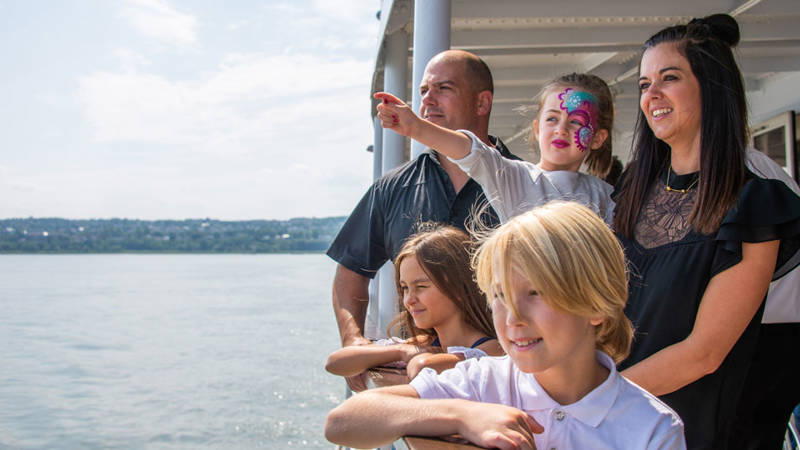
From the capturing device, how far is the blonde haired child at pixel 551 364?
3.95 feet

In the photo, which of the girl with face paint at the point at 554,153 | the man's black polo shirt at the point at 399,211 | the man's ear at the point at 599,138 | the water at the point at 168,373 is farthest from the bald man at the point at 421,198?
the water at the point at 168,373

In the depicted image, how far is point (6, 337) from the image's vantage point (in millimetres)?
41375

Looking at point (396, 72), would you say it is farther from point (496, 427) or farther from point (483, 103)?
point (496, 427)

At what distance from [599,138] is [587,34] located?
13.8ft

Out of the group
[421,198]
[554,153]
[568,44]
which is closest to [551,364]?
[554,153]

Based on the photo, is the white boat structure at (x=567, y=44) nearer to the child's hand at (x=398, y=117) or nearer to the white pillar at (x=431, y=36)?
the white pillar at (x=431, y=36)

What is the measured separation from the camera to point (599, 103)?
2.44 meters

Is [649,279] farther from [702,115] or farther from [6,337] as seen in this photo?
[6,337]

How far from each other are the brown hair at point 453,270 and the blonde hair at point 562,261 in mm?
787

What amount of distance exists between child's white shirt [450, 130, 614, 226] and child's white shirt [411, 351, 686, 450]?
30.5 inches

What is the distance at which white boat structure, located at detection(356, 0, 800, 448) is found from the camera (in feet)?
16.8

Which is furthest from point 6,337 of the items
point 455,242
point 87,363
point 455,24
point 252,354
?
point 455,242

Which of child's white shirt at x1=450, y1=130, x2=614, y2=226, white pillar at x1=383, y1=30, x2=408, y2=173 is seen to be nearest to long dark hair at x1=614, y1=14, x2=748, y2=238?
child's white shirt at x1=450, y1=130, x2=614, y2=226

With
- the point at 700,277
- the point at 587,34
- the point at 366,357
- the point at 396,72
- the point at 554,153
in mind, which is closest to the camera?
the point at 700,277
